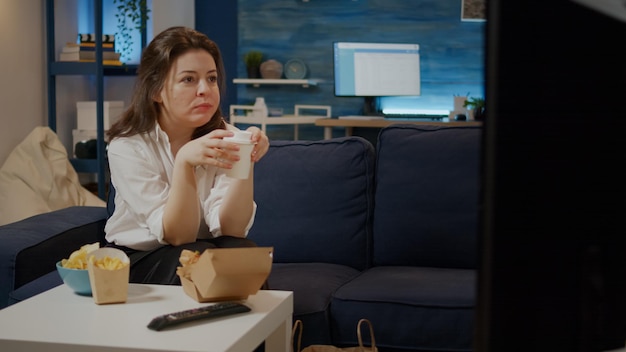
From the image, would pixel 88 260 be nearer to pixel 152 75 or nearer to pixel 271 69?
pixel 152 75

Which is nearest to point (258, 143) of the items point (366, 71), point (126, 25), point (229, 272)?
point (229, 272)

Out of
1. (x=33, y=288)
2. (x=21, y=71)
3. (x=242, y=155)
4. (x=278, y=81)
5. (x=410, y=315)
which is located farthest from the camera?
(x=278, y=81)

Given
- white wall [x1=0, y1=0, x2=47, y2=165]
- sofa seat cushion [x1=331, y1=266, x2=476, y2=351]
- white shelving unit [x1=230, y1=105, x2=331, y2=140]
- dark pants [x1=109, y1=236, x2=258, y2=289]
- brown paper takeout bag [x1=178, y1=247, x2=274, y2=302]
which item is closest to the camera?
brown paper takeout bag [x1=178, y1=247, x2=274, y2=302]

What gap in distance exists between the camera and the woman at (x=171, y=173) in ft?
6.91

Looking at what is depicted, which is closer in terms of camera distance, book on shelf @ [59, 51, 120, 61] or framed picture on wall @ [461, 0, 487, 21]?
book on shelf @ [59, 51, 120, 61]

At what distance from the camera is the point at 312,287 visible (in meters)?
2.39

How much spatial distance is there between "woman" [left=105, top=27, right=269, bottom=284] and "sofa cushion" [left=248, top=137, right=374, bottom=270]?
1.51 feet

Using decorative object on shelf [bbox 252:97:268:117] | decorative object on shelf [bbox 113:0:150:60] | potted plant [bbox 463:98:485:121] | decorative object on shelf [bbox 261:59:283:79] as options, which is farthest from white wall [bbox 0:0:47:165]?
potted plant [bbox 463:98:485:121]

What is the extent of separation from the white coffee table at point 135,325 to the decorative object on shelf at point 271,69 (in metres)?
4.53

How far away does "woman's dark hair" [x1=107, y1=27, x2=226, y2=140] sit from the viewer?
7.54 ft

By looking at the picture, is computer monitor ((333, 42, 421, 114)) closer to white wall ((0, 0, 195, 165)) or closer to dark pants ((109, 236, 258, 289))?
white wall ((0, 0, 195, 165))

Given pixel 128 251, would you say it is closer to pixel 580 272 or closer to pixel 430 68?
pixel 580 272

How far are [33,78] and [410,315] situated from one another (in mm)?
3693

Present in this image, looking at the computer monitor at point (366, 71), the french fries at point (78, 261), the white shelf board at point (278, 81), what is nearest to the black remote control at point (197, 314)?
the french fries at point (78, 261)
